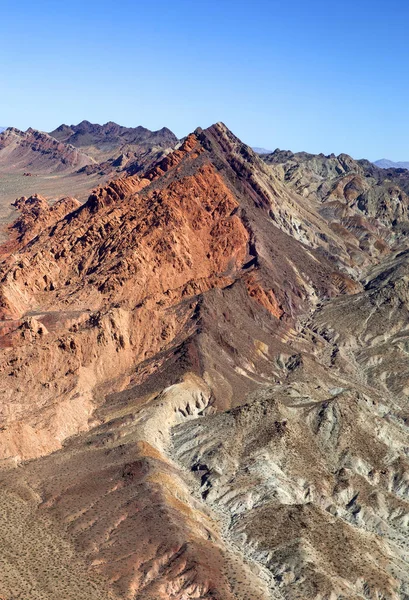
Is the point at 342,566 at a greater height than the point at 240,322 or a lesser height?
lesser

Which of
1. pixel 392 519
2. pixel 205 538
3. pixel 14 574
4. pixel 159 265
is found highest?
pixel 159 265

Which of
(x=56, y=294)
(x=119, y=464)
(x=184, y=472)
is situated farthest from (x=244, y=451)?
(x=56, y=294)

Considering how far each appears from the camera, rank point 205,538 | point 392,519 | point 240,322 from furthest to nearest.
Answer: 1. point 240,322
2. point 392,519
3. point 205,538

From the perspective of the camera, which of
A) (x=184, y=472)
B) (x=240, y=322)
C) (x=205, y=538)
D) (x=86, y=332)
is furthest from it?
(x=240, y=322)

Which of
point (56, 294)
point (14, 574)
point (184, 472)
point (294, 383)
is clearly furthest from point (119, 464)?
point (56, 294)

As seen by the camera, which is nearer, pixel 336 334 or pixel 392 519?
pixel 392 519

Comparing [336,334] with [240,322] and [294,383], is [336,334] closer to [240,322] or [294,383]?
[240,322]

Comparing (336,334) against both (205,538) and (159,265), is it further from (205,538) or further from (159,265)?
(205,538)
